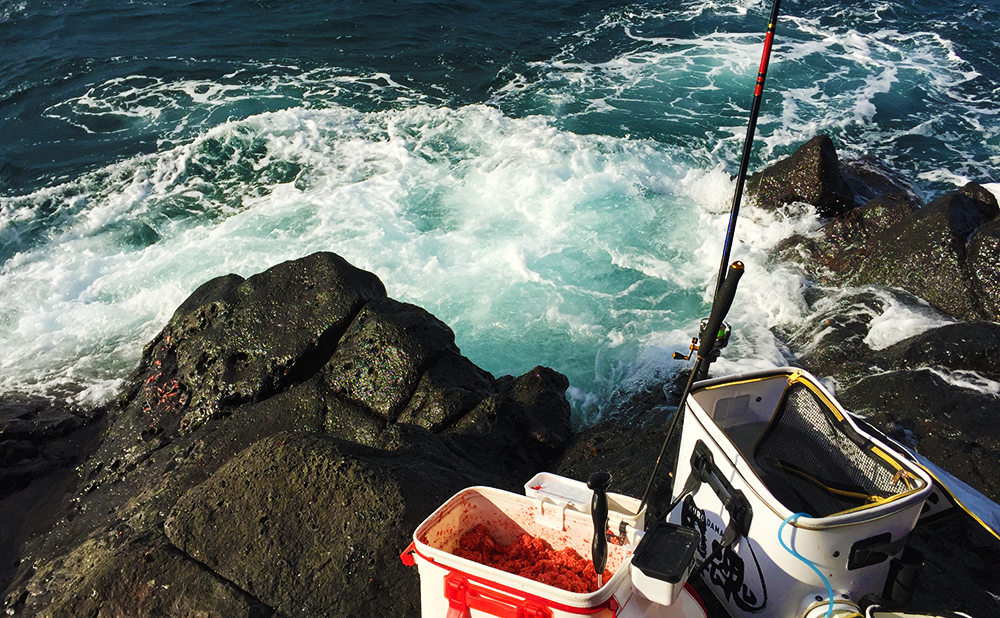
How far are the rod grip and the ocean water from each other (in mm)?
3802

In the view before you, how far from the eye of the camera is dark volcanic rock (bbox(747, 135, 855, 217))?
9469mm

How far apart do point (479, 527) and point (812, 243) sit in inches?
285

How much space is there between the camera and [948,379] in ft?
19.0

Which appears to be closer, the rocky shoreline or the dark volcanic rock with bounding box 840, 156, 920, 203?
the rocky shoreline

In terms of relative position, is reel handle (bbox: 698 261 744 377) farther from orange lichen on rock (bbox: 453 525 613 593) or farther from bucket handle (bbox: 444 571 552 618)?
bucket handle (bbox: 444 571 552 618)

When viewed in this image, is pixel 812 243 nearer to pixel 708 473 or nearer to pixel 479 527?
pixel 708 473

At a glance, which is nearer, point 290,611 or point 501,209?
point 290,611

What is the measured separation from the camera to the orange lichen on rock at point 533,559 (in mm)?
3059

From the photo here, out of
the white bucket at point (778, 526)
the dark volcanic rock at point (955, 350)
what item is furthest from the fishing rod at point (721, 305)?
the dark volcanic rock at point (955, 350)

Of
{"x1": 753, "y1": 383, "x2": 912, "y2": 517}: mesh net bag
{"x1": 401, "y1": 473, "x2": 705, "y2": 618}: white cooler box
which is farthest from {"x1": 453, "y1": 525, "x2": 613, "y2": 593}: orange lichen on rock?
{"x1": 753, "y1": 383, "x2": 912, "y2": 517}: mesh net bag

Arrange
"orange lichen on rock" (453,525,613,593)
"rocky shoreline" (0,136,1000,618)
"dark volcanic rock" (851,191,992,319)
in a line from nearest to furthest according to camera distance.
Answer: "orange lichen on rock" (453,525,613,593), "rocky shoreline" (0,136,1000,618), "dark volcanic rock" (851,191,992,319)

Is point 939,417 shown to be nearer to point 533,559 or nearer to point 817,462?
point 817,462

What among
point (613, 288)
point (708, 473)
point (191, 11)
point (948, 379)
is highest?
point (191, 11)

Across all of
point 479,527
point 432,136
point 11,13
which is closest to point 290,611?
point 479,527
